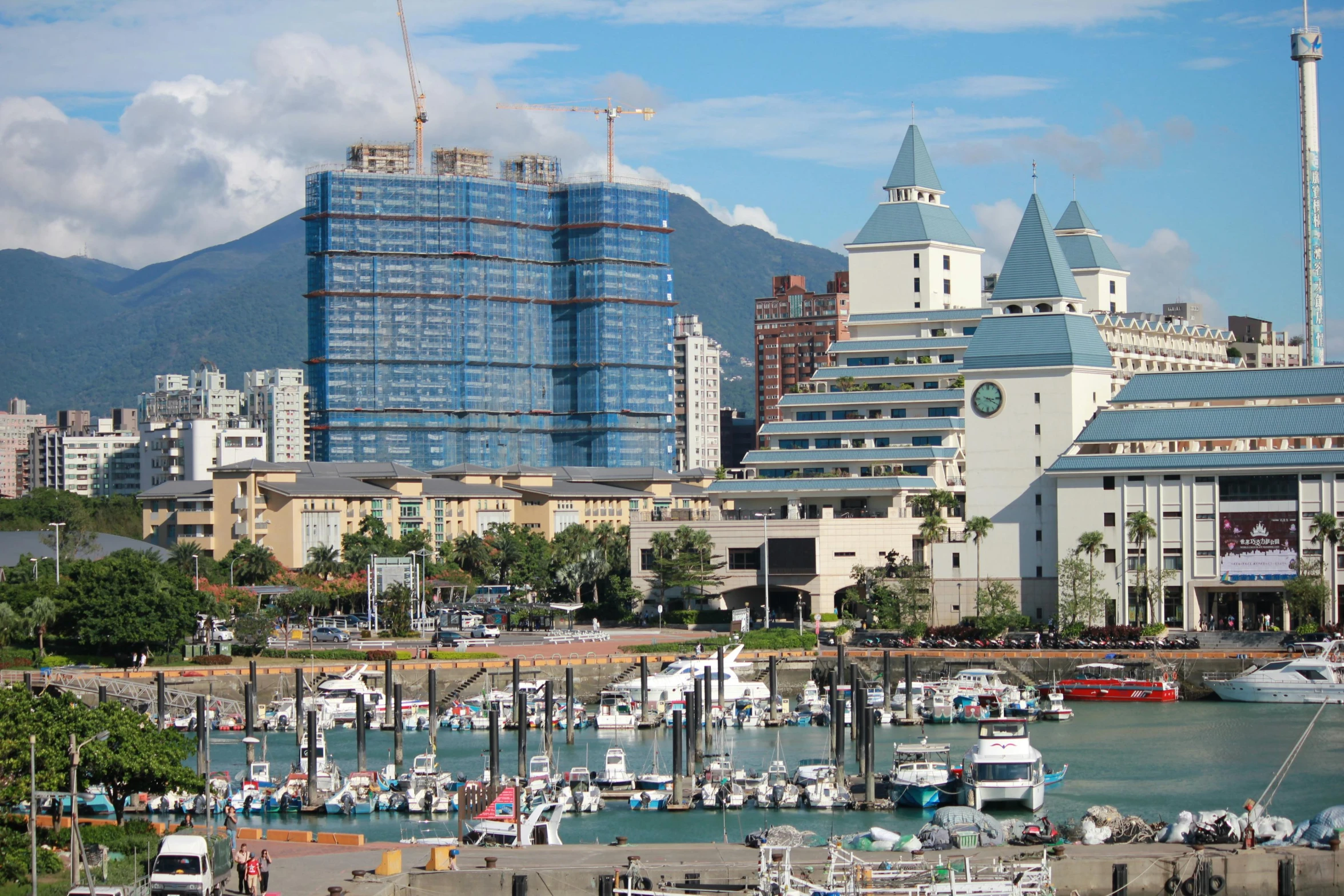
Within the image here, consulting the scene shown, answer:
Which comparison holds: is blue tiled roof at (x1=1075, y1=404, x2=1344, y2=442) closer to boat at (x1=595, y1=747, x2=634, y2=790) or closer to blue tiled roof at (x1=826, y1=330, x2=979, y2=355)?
blue tiled roof at (x1=826, y1=330, x2=979, y2=355)

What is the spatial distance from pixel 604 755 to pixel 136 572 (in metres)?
41.1

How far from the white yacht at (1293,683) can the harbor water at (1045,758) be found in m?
0.85

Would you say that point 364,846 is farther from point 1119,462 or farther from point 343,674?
point 1119,462

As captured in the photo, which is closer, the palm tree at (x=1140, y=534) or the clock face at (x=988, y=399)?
the palm tree at (x=1140, y=534)

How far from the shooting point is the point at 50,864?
196 feet

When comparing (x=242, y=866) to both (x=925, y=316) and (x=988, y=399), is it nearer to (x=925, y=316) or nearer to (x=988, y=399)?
(x=988, y=399)

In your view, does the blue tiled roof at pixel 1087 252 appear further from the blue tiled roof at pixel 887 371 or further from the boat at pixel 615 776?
the boat at pixel 615 776

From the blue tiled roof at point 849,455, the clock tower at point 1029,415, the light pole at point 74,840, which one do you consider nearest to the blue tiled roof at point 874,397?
the blue tiled roof at point 849,455

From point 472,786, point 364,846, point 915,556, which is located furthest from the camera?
point 915,556

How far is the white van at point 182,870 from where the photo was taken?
54.4m

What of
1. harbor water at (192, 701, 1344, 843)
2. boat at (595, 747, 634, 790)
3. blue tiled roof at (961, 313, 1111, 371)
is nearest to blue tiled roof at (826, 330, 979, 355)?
blue tiled roof at (961, 313, 1111, 371)

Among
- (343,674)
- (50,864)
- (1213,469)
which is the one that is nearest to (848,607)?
(1213,469)

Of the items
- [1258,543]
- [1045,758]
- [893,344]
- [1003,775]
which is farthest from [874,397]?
[1003,775]

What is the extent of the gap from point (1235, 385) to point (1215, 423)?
16.4 feet
